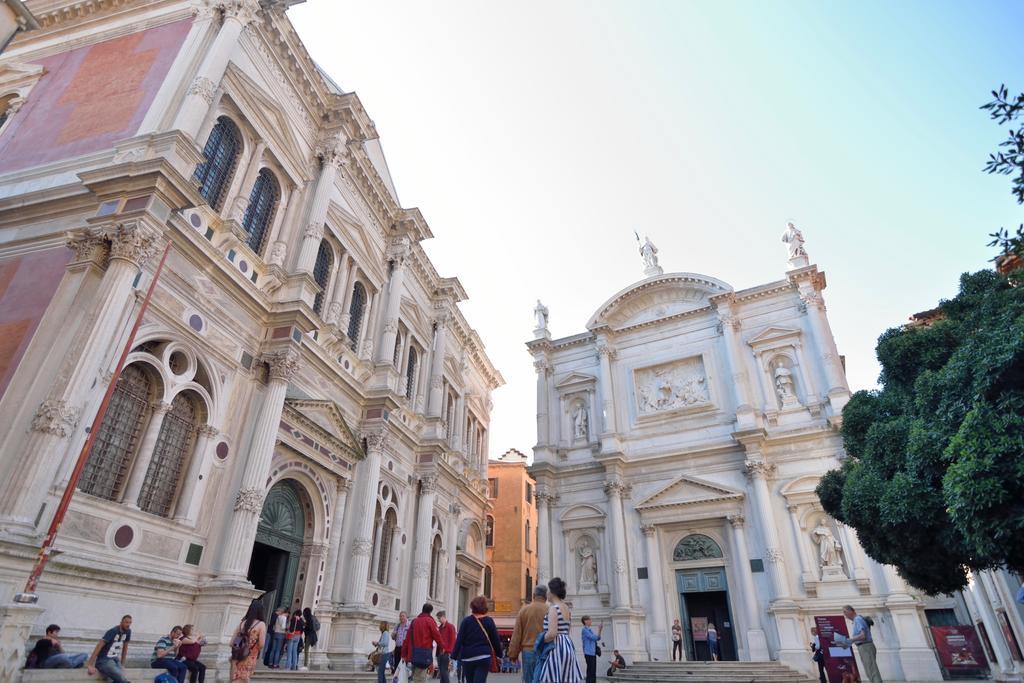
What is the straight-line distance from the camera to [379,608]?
1719 centimetres

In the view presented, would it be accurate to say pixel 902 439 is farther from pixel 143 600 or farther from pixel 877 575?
pixel 143 600

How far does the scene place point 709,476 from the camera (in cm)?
2142

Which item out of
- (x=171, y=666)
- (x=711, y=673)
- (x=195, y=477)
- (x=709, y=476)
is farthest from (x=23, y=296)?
(x=709, y=476)

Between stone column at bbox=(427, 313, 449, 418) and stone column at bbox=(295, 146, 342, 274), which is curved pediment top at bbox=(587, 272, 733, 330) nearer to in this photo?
stone column at bbox=(427, 313, 449, 418)

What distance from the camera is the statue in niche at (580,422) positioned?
81.8ft

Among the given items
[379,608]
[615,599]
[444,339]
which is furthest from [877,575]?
[444,339]

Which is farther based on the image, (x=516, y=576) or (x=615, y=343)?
(x=516, y=576)

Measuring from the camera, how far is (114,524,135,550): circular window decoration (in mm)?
9771

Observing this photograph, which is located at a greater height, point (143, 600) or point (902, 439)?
point (902, 439)

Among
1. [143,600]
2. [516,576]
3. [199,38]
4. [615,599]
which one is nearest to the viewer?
[143,600]

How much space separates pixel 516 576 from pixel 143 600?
91.0ft

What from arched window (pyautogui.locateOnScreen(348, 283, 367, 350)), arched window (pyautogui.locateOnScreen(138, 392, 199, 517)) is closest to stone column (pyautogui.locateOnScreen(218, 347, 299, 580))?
arched window (pyautogui.locateOnScreen(138, 392, 199, 517))

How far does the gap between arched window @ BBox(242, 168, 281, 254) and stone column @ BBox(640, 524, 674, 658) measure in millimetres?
16004

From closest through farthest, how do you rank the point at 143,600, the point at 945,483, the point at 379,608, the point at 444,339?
the point at 945,483 → the point at 143,600 → the point at 379,608 → the point at 444,339
